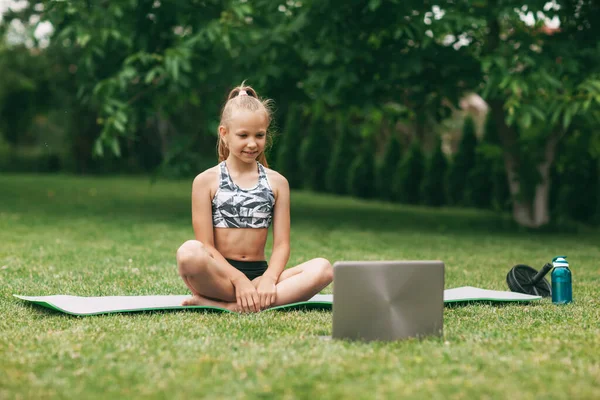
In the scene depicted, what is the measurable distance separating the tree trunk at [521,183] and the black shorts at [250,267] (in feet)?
23.8

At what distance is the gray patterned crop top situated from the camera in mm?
4555

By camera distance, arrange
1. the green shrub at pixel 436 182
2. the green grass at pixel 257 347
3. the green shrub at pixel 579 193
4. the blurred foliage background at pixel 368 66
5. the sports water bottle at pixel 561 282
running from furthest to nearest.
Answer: the green shrub at pixel 436 182 < the green shrub at pixel 579 193 < the blurred foliage background at pixel 368 66 < the sports water bottle at pixel 561 282 < the green grass at pixel 257 347

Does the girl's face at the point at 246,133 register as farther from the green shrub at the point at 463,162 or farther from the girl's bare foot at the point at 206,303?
the green shrub at the point at 463,162

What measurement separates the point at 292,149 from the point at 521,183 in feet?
35.3

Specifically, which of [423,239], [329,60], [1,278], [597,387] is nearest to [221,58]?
[329,60]

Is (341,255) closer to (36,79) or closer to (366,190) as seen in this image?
(366,190)

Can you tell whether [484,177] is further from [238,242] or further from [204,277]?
[204,277]

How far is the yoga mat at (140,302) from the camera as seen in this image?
429cm

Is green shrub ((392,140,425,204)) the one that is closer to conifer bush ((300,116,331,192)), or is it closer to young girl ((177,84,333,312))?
conifer bush ((300,116,331,192))

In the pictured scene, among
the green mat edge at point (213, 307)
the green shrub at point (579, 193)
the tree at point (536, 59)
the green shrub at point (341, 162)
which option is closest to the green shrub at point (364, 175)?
the green shrub at point (341, 162)

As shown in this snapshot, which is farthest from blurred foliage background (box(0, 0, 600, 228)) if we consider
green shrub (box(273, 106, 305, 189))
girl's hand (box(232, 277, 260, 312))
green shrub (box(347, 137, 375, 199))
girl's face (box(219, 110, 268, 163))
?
green shrub (box(273, 106, 305, 189))

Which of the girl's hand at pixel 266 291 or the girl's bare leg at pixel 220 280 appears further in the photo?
the girl's hand at pixel 266 291

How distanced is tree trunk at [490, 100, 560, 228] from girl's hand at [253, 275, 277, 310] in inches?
293

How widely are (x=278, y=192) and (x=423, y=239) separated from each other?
5.09 meters
